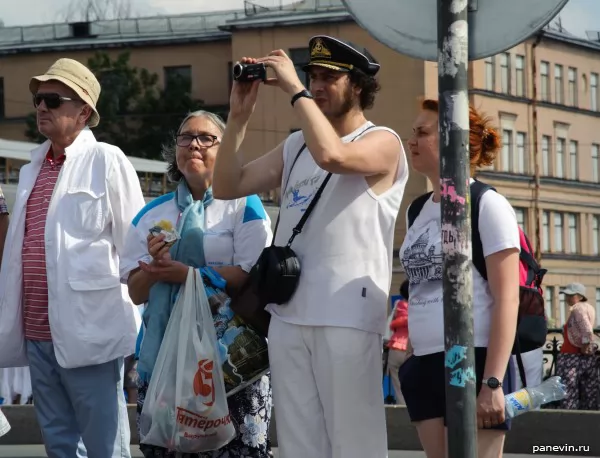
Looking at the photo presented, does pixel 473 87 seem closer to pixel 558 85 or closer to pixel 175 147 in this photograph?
pixel 558 85

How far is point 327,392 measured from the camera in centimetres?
528

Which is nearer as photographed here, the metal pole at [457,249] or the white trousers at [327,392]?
the metal pole at [457,249]

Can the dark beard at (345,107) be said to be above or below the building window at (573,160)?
below

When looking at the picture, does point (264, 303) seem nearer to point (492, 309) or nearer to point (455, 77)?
point (492, 309)

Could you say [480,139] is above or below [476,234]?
above

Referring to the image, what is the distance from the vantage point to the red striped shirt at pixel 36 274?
21.9 feet

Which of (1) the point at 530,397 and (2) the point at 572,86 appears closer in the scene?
(1) the point at 530,397

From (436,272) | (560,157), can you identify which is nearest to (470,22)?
(436,272)

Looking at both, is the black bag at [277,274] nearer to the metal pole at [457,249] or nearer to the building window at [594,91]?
the metal pole at [457,249]

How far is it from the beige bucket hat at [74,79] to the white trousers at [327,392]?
6.61 ft

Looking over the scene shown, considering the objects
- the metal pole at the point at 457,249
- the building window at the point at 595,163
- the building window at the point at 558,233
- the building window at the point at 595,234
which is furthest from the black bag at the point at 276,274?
the building window at the point at 595,234

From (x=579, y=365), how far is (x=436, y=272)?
1250 cm

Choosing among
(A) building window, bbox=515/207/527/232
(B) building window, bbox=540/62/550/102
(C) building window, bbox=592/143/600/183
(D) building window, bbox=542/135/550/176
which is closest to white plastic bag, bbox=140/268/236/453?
(A) building window, bbox=515/207/527/232

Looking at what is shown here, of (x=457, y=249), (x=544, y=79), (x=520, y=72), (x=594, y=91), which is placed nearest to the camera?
(x=457, y=249)
